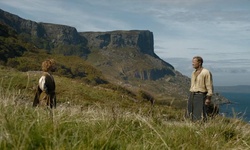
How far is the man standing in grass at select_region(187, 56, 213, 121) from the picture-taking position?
1011 cm

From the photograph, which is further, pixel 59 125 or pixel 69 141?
pixel 59 125

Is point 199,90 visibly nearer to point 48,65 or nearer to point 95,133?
point 48,65

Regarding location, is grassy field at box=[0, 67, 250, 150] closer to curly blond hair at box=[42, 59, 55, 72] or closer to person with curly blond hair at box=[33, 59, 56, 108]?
person with curly blond hair at box=[33, 59, 56, 108]

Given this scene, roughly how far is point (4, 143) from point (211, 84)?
7.16m

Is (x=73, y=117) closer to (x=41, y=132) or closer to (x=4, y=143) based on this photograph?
(x=41, y=132)

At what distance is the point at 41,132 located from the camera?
4242 mm

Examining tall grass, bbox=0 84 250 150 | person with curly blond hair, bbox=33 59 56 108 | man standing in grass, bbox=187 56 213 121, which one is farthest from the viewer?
man standing in grass, bbox=187 56 213 121

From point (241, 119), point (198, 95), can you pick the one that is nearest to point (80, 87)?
point (198, 95)

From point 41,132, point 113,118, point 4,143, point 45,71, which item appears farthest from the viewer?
point 45,71

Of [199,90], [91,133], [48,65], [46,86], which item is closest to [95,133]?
[91,133]

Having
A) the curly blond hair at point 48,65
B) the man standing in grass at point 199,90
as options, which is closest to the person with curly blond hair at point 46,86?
the curly blond hair at point 48,65

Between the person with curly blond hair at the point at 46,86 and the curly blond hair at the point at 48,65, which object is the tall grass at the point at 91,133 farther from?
→ the curly blond hair at the point at 48,65

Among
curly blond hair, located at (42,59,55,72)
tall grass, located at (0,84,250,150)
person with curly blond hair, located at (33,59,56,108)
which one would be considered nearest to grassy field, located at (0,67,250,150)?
tall grass, located at (0,84,250,150)

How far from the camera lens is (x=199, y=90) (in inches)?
407
